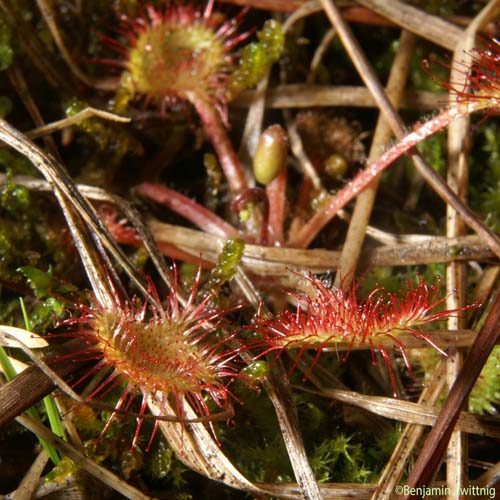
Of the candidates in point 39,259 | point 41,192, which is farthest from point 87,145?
point 39,259

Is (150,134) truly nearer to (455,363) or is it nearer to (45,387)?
(45,387)

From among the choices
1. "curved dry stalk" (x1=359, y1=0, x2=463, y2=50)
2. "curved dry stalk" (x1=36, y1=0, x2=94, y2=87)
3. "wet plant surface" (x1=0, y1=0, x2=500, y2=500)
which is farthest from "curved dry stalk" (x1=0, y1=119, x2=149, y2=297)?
"curved dry stalk" (x1=359, y1=0, x2=463, y2=50)

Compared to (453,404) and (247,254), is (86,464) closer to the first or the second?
(247,254)

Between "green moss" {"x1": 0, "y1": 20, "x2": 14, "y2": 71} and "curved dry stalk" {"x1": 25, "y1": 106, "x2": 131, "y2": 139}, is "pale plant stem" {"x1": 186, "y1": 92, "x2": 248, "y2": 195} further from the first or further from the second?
"green moss" {"x1": 0, "y1": 20, "x2": 14, "y2": 71}

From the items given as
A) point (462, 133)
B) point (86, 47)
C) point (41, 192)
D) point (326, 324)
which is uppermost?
point (86, 47)

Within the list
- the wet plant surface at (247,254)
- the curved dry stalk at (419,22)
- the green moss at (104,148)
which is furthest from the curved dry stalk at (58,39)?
the curved dry stalk at (419,22)

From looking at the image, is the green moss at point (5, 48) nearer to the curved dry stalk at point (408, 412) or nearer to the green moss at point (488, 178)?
the curved dry stalk at point (408, 412)

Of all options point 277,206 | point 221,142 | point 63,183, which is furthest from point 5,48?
point 277,206
